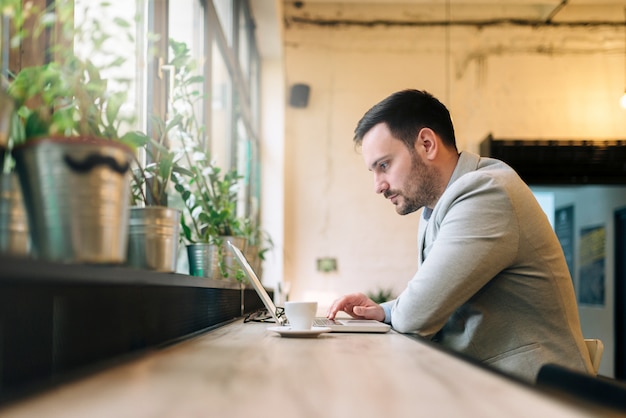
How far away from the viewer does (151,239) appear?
3.74 feet

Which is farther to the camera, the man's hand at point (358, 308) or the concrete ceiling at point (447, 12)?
the concrete ceiling at point (447, 12)

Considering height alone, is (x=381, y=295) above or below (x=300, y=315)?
below

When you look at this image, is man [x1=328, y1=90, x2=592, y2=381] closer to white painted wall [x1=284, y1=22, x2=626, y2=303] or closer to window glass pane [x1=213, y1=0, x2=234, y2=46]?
window glass pane [x1=213, y1=0, x2=234, y2=46]

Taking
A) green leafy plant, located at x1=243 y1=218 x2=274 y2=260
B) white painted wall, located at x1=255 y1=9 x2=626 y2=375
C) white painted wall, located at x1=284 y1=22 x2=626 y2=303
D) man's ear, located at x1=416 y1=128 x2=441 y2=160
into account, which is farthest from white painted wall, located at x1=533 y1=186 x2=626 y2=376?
man's ear, located at x1=416 y1=128 x2=441 y2=160

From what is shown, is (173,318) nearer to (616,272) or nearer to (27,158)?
(27,158)

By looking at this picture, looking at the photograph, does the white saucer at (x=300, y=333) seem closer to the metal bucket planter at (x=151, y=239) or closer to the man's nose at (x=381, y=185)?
the metal bucket planter at (x=151, y=239)

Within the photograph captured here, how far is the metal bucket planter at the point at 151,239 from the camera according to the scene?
113 centimetres

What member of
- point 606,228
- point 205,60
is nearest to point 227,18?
point 205,60

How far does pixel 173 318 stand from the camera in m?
1.39

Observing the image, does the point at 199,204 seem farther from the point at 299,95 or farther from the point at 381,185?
the point at 299,95

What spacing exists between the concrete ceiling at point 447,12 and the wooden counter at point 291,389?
5.28 m

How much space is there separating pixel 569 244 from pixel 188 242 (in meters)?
5.08

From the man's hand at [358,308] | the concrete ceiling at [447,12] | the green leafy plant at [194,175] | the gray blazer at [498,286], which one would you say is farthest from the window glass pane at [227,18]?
the gray blazer at [498,286]

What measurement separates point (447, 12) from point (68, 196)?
5.72 m
